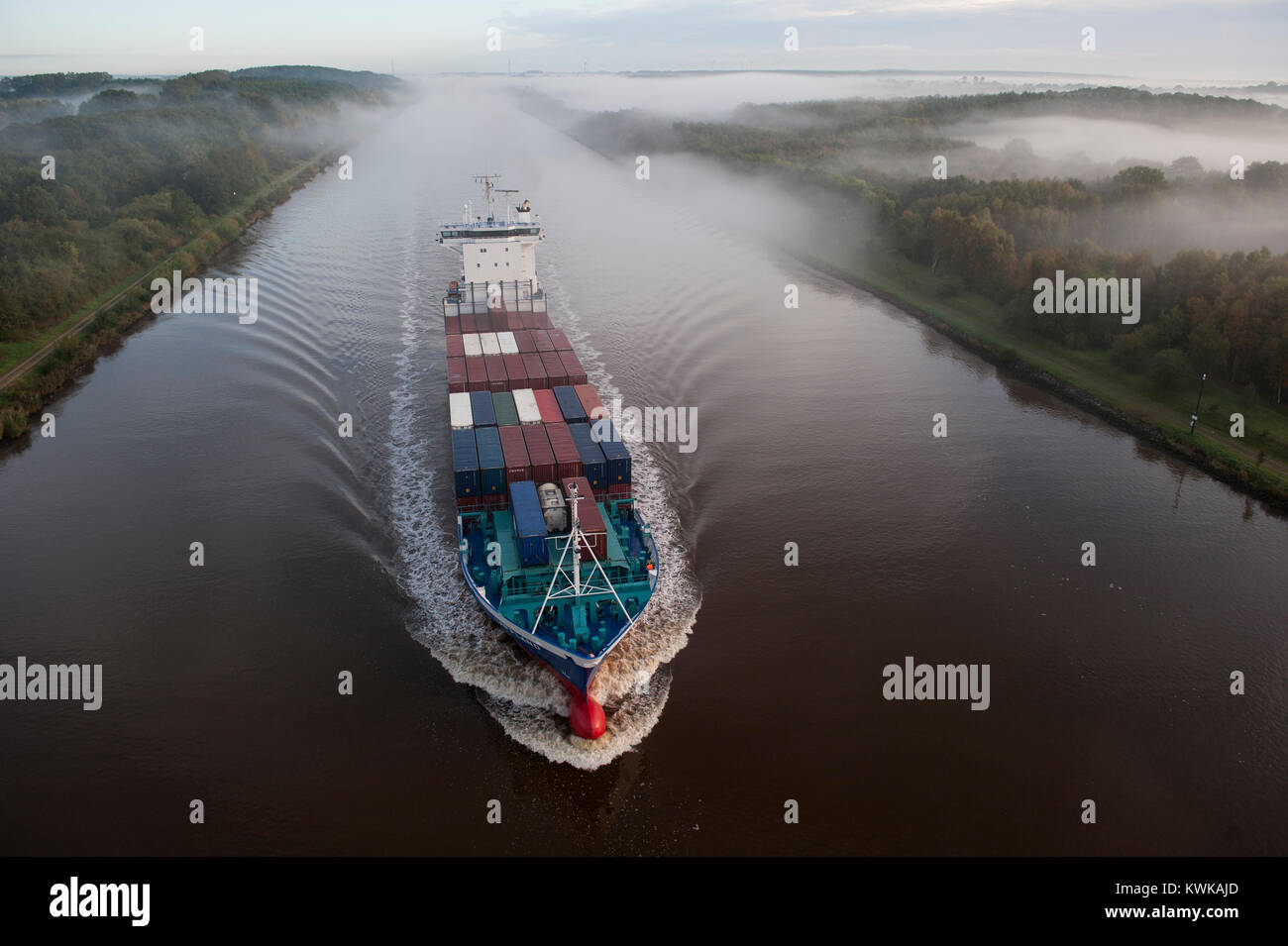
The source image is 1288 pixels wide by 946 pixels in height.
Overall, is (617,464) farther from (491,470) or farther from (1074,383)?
(1074,383)

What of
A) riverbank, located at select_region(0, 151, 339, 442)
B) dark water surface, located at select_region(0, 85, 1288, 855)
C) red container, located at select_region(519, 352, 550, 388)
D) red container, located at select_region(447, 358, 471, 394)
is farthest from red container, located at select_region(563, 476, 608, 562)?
riverbank, located at select_region(0, 151, 339, 442)

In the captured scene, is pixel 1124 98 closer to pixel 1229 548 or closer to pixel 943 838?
pixel 1229 548

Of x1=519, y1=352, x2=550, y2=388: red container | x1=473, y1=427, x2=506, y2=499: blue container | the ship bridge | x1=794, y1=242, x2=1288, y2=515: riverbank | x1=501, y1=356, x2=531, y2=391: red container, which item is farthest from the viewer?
the ship bridge

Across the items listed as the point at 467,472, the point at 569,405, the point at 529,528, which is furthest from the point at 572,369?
the point at 529,528

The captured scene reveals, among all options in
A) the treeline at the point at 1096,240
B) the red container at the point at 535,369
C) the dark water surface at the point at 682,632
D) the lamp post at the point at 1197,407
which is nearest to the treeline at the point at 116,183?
the dark water surface at the point at 682,632

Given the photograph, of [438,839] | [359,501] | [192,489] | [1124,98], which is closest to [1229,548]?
[438,839]

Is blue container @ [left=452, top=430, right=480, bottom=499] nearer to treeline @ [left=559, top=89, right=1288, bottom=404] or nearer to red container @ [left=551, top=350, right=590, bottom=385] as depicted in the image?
red container @ [left=551, top=350, right=590, bottom=385]

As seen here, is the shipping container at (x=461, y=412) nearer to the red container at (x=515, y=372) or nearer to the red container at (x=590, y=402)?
Result: the red container at (x=515, y=372)
